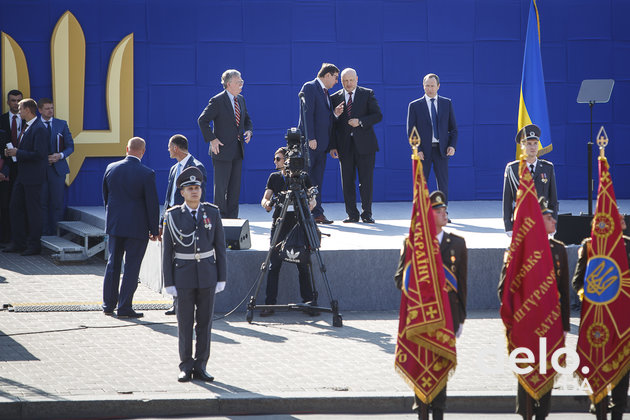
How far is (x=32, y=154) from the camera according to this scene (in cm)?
1584

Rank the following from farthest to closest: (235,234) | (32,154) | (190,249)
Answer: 1. (32,154)
2. (235,234)
3. (190,249)

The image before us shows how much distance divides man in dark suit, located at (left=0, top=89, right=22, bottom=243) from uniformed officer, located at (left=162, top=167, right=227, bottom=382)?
7.72 metres

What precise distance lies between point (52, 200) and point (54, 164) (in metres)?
0.65

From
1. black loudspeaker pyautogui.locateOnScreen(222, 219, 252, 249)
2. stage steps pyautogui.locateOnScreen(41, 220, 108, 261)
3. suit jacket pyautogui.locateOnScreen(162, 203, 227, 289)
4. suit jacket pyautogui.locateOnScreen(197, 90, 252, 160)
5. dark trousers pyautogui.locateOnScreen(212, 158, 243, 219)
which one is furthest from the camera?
stage steps pyautogui.locateOnScreen(41, 220, 108, 261)

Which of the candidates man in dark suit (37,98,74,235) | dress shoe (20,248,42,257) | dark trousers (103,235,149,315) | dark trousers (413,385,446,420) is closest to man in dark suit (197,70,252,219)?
dark trousers (103,235,149,315)

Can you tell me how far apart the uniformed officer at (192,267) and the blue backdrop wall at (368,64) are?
9.06m

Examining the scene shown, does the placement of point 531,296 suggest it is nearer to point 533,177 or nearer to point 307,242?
point 533,177

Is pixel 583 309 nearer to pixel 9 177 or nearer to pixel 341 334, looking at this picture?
pixel 341 334

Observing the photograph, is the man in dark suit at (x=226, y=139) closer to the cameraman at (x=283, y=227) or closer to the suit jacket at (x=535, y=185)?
the cameraman at (x=283, y=227)

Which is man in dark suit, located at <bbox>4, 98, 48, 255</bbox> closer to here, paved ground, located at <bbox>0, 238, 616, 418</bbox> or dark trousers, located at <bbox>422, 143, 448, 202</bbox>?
paved ground, located at <bbox>0, 238, 616, 418</bbox>

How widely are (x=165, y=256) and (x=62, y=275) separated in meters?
5.63

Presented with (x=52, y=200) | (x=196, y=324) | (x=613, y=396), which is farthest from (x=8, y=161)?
(x=613, y=396)

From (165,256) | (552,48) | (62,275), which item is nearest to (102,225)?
(62,275)

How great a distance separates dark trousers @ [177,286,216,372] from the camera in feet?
30.7
